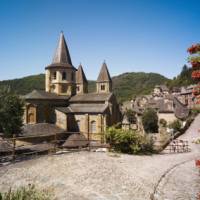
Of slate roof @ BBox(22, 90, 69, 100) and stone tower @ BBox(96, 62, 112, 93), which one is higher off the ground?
stone tower @ BBox(96, 62, 112, 93)

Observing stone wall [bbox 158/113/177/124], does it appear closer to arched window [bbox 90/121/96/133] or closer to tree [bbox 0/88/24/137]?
arched window [bbox 90/121/96/133]

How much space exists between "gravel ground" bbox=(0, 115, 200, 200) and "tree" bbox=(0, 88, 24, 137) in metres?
15.1

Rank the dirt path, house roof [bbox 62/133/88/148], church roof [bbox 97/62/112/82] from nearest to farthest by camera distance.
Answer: the dirt path, house roof [bbox 62/133/88/148], church roof [bbox 97/62/112/82]

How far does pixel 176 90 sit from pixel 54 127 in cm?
7003

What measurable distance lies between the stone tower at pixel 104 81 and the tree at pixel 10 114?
21.8 m

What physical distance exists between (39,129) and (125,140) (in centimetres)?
1936

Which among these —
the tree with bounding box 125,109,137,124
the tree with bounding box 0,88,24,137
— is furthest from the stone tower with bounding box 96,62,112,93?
the tree with bounding box 0,88,24,137

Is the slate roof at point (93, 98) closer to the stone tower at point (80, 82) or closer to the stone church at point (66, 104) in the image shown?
the stone church at point (66, 104)

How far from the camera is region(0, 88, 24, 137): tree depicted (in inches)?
1021

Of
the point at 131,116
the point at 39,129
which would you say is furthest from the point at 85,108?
the point at 131,116

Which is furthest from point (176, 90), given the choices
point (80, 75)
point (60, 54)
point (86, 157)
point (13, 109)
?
point (86, 157)

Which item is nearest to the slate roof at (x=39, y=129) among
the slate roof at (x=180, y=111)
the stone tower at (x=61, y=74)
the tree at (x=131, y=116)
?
the stone tower at (x=61, y=74)

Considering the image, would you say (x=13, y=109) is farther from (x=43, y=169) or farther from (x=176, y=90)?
(x=176, y=90)

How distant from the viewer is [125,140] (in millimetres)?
15930
